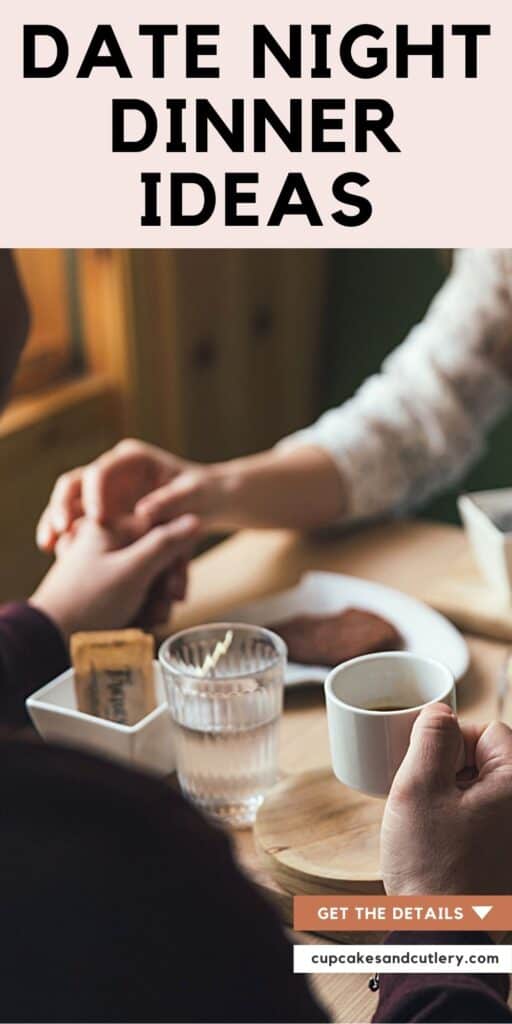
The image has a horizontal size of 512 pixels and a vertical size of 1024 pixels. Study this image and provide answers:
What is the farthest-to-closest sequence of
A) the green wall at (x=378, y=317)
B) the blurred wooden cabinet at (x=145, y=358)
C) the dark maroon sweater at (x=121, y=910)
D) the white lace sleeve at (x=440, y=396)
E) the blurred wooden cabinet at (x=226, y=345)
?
the green wall at (x=378, y=317)
the blurred wooden cabinet at (x=226, y=345)
the blurred wooden cabinet at (x=145, y=358)
the white lace sleeve at (x=440, y=396)
the dark maroon sweater at (x=121, y=910)

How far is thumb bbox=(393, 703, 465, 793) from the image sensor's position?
0.51 m

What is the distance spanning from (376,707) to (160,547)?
33 cm

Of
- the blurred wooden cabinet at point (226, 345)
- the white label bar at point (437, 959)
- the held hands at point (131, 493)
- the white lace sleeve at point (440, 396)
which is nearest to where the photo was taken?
the white label bar at point (437, 959)

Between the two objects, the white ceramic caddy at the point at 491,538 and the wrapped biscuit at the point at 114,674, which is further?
the white ceramic caddy at the point at 491,538

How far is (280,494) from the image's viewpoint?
1.02 metres

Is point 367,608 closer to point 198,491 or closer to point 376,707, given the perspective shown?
point 198,491

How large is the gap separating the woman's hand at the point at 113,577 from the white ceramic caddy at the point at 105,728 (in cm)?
13

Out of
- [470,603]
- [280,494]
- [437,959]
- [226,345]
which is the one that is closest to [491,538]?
[470,603]

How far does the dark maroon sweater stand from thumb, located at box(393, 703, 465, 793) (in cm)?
17

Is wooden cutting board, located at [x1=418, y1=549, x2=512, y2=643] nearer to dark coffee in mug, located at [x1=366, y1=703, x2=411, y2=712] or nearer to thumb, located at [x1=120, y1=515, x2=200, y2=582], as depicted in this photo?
thumb, located at [x1=120, y1=515, x2=200, y2=582]

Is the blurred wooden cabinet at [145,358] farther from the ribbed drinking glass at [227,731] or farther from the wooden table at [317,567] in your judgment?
the ribbed drinking glass at [227,731]

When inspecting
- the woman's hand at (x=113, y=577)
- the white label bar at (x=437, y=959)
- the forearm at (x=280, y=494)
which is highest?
the forearm at (x=280, y=494)

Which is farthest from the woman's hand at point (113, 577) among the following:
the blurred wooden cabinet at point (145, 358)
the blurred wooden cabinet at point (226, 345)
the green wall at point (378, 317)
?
the green wall at point (378, 317)

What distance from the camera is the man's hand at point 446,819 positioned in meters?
0.50
